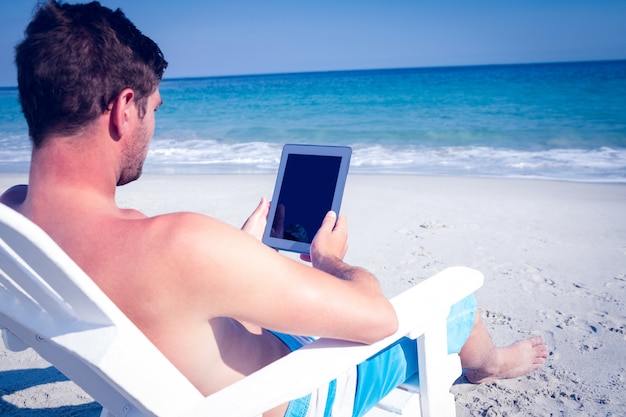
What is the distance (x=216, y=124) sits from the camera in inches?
677

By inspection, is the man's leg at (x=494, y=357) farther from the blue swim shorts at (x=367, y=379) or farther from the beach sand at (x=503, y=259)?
the blue swim shorts at (x=367, y=379)

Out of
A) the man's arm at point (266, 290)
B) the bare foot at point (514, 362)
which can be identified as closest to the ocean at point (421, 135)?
the bare foot at point (514, 362)

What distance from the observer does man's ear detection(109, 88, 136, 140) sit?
1.21 m

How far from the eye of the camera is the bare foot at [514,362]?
7.37 ft

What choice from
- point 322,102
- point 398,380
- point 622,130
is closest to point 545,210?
point 398,380

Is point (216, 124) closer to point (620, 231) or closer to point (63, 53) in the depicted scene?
point (620, 231)

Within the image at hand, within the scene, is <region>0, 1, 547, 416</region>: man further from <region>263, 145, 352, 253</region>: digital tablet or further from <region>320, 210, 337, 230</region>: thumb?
<region>263, 145, 352, 253</region>: digital tablet

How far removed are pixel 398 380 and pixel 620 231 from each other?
3696mm

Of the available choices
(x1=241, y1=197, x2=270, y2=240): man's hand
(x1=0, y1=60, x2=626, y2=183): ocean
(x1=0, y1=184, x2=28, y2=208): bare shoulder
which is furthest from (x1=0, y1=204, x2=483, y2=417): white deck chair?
(x1=0, y1=60, x2=626, y2=183): ocean

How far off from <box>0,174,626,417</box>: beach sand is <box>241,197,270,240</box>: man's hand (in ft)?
3.91

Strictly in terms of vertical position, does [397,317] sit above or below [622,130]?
above

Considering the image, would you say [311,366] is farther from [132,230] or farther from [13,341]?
[13,341]

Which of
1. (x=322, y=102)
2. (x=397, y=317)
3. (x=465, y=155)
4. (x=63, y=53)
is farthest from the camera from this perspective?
(x=322, y=102)

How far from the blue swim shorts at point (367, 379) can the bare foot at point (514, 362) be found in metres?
0.60
